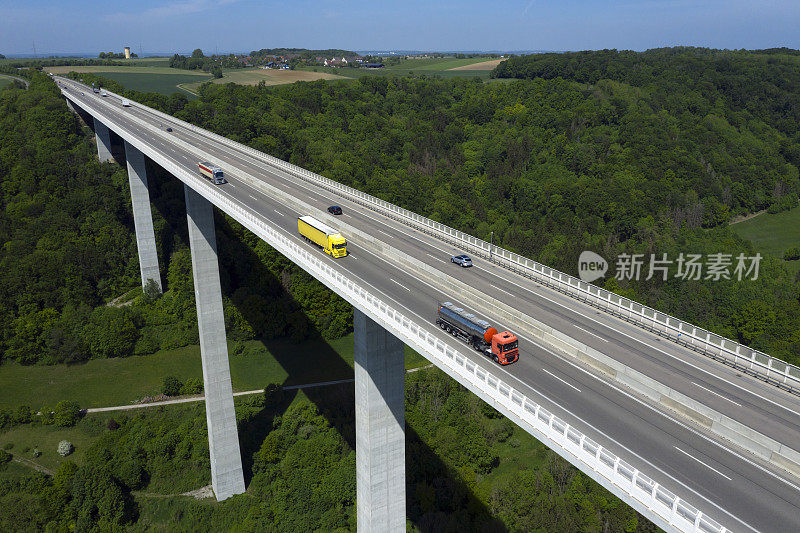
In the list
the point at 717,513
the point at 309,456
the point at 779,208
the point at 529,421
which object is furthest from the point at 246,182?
the point at 779,208

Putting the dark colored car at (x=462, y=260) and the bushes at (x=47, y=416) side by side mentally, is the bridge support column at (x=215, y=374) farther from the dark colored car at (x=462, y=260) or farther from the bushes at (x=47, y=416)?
the dark colored car at (x=462, y=260)

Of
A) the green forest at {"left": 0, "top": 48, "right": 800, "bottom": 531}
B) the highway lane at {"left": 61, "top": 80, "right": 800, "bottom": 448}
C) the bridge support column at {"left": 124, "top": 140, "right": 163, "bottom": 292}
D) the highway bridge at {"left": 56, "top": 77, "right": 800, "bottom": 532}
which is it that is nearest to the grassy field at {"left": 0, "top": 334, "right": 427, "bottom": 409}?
the green forest at {"left": 0, "top": 48, "right": 800, "bottom": 531}

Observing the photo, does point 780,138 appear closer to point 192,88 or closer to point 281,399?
point 281,399

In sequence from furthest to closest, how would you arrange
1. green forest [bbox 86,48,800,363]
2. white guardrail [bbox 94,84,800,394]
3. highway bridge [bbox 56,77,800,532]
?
green forest [bbox 86,48,800,363], white guardrail [bbox 94,84,800,394], highway bridge [bbox 56,77,800,532]

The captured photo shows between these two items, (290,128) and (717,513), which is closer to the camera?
(717,513)

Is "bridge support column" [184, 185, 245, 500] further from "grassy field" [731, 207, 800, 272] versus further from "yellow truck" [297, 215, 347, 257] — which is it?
"grassy field" [731, 207, 800, 272]

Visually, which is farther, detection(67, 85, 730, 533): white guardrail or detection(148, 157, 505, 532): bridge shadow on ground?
detection(148, 157, 505, 532): bridge shadow on ground
